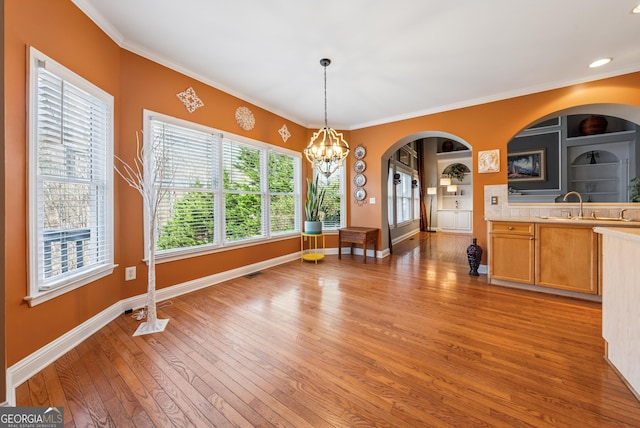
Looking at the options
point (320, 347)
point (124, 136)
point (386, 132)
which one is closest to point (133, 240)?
point (124, 136)

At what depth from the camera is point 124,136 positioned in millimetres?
2436

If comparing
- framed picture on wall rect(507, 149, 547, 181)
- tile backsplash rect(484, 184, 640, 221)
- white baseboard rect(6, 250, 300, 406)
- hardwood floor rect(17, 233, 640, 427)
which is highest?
framed picture on wall rect(507, 149, 547, 181)

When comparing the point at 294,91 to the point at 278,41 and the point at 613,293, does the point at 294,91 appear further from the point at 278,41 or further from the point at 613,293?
the point at 613,293

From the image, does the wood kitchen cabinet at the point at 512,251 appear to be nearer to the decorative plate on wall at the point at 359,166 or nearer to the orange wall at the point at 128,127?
the orange wall at the point at 128,127

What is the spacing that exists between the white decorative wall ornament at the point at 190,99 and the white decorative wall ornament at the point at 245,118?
1.97ft

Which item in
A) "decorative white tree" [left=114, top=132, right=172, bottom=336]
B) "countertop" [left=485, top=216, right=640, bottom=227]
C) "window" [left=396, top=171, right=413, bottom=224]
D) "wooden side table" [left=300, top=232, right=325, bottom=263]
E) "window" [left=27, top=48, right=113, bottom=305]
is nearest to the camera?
"window" [left=27, top=48, right=113, bottom=305]

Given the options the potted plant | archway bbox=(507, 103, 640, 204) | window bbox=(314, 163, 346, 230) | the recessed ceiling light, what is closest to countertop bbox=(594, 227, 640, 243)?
the recessed ceiling light

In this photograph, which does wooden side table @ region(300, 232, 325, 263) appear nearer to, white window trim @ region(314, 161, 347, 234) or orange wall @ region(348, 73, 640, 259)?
white window trim @ region(314, 161, 347, 234)

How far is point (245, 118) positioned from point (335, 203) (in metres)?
2.45

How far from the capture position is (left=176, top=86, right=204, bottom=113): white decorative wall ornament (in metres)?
2.93

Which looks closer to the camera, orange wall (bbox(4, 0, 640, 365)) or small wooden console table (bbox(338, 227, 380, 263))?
orange wall (bbox(4, 0, 640, 365))

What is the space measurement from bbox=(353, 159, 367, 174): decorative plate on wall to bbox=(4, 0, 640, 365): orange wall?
0.47 feet

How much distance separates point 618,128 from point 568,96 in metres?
5.70

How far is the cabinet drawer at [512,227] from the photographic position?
3.01 m
